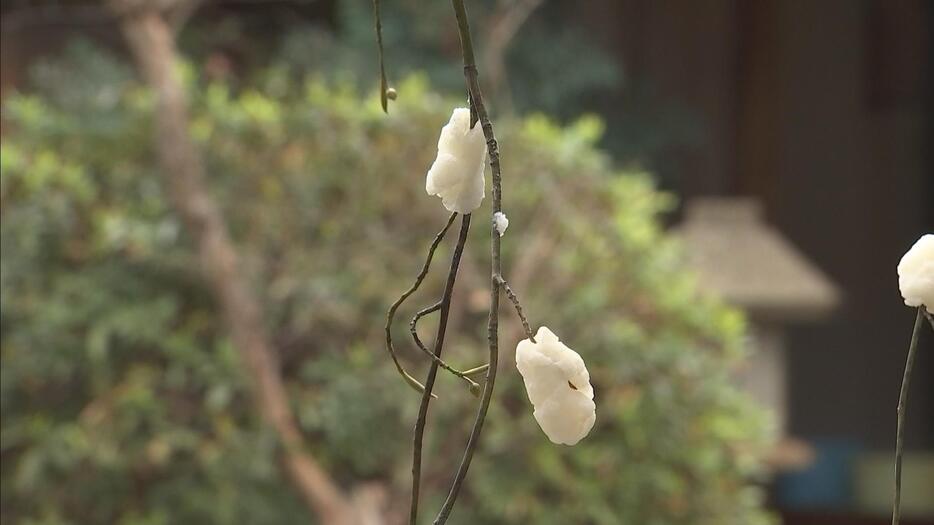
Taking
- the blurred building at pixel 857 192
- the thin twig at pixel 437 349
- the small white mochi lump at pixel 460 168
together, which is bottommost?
the thin twig at pixel 437 349

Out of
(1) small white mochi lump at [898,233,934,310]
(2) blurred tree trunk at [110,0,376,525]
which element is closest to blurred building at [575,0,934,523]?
(2) blurred tree trunk at [110,0,376,525]

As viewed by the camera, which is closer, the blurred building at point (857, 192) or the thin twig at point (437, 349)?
the thin twig at point (437, 349)

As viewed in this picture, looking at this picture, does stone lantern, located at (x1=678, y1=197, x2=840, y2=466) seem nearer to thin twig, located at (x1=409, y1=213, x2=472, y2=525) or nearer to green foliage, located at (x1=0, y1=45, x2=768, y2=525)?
green foliage, located at (x1=0, y1=45, x2=768, y2=525)

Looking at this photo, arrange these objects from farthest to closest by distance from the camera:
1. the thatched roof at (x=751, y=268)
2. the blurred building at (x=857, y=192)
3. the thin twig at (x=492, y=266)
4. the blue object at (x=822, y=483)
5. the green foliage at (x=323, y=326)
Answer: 1. the blurred building at (x=857, y=192)
2. the blue object at (x=822, y=483)
3. the thatched roof at (x=751, y=268)
4. the green foliage at (x=323, y=326)
5. the thin twig at (x=492, y=266)

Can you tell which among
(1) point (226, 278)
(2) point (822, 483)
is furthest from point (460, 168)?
(2) point (822, 483)

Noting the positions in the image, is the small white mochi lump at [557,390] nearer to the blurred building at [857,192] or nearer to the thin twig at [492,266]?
the thin twig at [492,266]

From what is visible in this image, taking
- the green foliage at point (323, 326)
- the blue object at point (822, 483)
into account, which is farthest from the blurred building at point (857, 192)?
the green foliage at point (323, 326)

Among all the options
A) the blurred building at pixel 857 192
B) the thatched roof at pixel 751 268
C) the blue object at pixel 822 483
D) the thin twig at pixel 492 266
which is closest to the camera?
the thin twig at pixel 492 266

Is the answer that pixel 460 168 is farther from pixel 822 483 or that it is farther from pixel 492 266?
pixel 822 483
